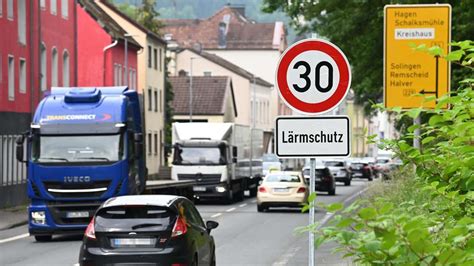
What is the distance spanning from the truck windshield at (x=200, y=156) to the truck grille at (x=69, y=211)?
1899cm

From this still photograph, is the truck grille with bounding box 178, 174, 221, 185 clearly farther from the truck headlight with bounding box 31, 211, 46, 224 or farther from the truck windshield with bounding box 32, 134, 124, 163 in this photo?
the truck windshield with bounding box 32, 134, 124, 163

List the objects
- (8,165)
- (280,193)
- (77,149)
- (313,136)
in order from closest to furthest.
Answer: (313,136) → (77,149) → (280,193) → (8,165)

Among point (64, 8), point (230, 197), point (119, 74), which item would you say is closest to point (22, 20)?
point (64, 8)

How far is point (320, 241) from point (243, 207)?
1553 inches

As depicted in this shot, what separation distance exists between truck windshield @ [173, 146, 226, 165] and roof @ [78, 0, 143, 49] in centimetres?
2578

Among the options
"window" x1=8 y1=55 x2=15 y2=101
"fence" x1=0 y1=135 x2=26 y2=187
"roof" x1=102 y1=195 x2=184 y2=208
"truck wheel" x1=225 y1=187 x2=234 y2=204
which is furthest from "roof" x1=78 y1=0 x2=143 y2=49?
"roof" x1=102 y1=195 x2=184 y2=208

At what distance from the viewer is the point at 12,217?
123 feet

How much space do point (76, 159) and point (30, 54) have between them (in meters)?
23.2

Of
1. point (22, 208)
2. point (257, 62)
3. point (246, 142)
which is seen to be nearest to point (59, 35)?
point (246, 142)

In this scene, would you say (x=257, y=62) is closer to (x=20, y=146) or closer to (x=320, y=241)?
(x=20, y=146)

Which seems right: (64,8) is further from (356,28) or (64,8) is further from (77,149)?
(77,149)

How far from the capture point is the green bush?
17.3 ft

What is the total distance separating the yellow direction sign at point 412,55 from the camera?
49.1 feet

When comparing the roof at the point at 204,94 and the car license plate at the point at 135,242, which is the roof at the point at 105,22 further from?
the car license plate at the point at 135,242
